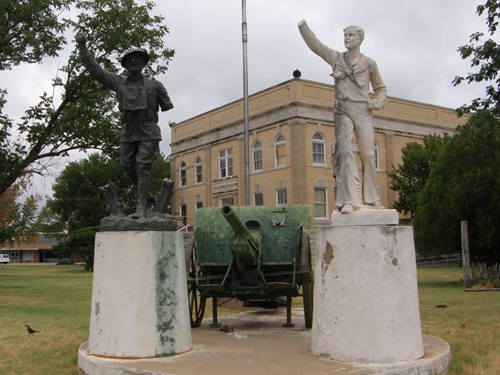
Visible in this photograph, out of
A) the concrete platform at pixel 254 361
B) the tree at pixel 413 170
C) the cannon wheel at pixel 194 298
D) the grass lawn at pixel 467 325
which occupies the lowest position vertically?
the grass lawn at pixel 467 325

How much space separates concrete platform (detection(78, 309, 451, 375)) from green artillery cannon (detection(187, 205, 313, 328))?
93 cm

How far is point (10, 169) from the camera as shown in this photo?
58.9ft

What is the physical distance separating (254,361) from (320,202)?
79.9 ft

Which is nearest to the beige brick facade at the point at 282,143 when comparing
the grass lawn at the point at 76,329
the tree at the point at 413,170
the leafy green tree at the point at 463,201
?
the tree at the point at 413,170

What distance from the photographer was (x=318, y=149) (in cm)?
3106

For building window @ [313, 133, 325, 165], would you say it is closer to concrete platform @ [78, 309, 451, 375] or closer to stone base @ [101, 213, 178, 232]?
concrete platform @ [78, 309, 451, 375]

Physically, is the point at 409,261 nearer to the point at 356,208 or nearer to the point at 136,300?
the point at 356,208

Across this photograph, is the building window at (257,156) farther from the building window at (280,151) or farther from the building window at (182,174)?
the building window at (182,174)

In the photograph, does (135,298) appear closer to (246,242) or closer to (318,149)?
(246,242)

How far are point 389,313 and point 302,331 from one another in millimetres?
2758

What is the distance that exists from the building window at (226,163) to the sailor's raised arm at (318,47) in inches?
1077

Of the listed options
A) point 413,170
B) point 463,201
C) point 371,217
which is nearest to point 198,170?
point 413,170

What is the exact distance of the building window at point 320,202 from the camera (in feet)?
101

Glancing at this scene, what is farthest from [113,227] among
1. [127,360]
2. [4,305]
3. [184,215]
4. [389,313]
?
[184,215]
